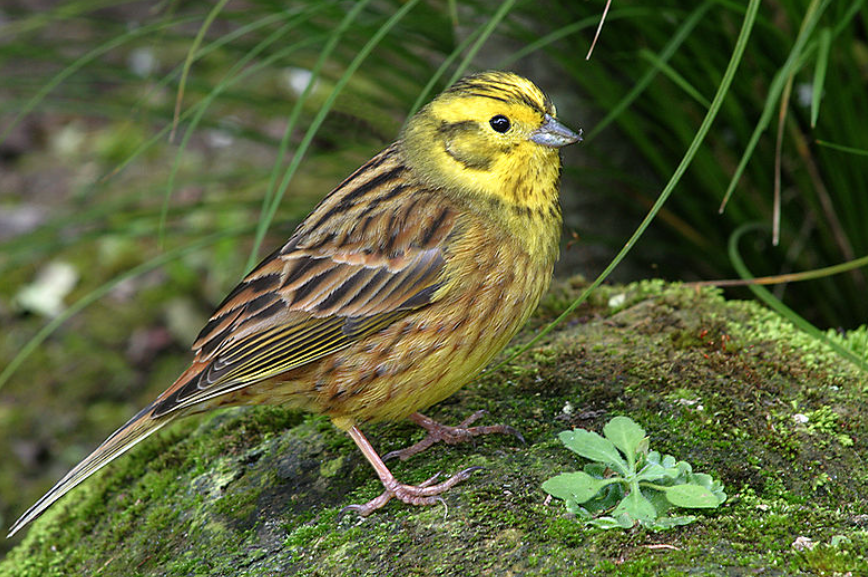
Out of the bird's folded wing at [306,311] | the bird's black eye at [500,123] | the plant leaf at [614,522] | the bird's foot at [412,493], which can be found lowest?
the plant leaf at [614,522]

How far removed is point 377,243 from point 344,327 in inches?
11.9

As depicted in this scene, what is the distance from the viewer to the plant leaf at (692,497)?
7.77 feet

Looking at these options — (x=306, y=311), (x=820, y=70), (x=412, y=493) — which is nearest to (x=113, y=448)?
(x=306, y=311)

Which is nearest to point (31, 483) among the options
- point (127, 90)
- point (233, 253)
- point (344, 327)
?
point (233, 253)

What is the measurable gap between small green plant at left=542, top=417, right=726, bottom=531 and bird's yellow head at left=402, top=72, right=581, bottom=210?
2.66 ft

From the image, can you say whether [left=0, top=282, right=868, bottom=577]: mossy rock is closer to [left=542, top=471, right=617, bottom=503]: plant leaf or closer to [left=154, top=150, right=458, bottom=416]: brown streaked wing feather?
[left=542, top=471, right=617, bottom=503]: plant leaf

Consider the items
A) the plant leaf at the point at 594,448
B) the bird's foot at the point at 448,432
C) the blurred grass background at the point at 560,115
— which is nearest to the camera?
the plant leaf at the point at 594,448

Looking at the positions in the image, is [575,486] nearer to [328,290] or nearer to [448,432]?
[448,432]

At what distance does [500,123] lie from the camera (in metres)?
2.99

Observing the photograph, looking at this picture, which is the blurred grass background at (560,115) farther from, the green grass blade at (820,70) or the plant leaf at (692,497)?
the plant leaf at (692,497)

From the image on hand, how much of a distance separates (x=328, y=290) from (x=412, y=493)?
27.1 inches

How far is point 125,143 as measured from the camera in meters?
7.01

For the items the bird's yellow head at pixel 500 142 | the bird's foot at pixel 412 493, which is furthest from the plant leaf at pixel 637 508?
the bird's yellow head at pixel 500 142

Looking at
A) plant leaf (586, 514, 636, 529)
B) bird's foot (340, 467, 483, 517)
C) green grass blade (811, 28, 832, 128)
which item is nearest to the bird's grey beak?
green grass blade (811, 28, 832, 128)
